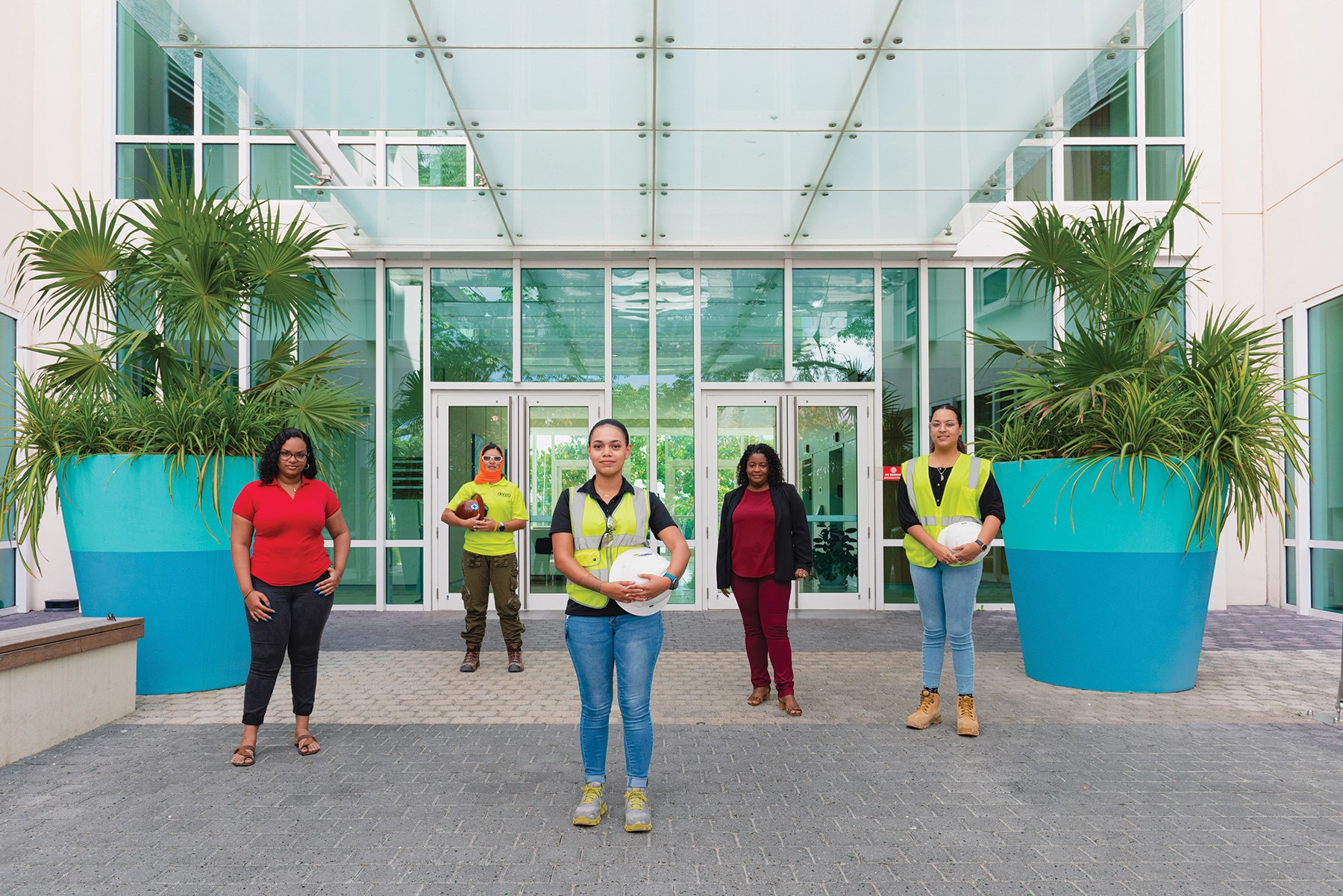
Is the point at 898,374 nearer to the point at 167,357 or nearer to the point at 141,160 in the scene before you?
the point at 167,357

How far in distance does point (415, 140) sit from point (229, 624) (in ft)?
17.3

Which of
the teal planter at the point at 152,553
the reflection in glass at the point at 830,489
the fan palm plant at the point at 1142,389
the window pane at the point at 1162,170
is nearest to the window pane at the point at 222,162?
the teal planter at the point at 152,553

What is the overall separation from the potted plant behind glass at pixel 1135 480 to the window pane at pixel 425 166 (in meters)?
5.57

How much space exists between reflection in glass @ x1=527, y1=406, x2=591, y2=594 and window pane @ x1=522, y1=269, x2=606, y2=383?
434 mm

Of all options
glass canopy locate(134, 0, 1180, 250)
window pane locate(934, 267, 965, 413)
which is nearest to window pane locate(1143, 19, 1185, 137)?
window pane locate(934, 267, 965, 413)

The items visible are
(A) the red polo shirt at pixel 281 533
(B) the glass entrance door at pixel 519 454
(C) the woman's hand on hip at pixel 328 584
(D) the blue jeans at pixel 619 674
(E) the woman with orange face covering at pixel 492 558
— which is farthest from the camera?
(B) the glass entrance door at pixel 519 454

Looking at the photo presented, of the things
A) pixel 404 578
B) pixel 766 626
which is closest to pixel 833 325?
pixel 404 578

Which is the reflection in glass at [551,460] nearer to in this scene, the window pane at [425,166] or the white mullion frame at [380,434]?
the white mullion frame at [380,434]

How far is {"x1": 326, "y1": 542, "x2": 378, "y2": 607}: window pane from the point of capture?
10406 millimetres

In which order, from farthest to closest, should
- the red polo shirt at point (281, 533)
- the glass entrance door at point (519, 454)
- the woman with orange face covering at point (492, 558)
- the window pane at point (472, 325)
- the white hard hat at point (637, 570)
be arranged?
the window pane at point (472, 325) → the glass entrance door at point (519, 454) → the woman with orange face covering at point (492, 558) → the red polo shirt at point (281, 533) → the white hard hat at point (637, 570)

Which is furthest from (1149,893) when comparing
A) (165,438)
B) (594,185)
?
(594,185)

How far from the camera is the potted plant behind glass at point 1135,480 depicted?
5773 mm

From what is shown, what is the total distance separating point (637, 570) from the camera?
11.3ft

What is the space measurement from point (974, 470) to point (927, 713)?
1.38 metres
